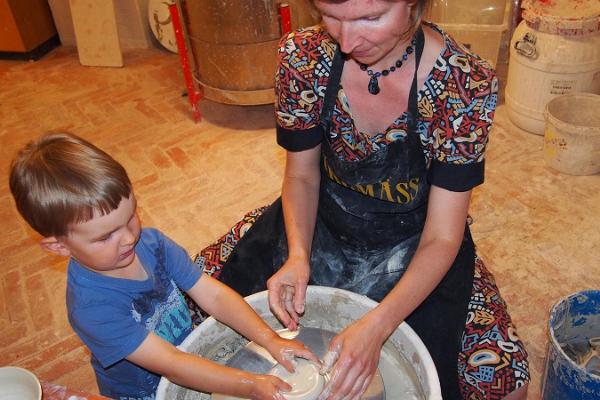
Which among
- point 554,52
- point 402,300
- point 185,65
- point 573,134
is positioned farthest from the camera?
point 185,65

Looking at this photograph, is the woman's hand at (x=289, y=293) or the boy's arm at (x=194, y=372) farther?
the woman's hand at (x=289, y=293)

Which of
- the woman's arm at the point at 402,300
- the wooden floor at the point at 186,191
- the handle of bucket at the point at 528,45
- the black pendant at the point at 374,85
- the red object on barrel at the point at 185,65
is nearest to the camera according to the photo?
the woman's arm at the point at 402,300

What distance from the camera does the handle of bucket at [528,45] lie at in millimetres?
3127

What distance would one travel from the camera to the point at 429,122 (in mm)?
1539

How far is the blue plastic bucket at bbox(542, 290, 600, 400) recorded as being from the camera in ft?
5.37

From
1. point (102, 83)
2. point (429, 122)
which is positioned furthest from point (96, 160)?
point (102, 83)

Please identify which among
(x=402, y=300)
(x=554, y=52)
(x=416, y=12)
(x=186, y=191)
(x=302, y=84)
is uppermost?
(x=416, y=12)

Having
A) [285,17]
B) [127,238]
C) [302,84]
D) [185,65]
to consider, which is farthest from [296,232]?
[185,65]

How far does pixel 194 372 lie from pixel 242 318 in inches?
8.0

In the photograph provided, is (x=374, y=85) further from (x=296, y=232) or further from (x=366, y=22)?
Answer: (x=296, y=232)

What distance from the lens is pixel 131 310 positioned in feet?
4.77

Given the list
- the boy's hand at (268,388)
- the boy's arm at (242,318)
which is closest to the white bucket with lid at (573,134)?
the boy's arm at (242,318)

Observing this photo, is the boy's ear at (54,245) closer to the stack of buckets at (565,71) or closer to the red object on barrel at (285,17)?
the red object on barrel at (285,17)

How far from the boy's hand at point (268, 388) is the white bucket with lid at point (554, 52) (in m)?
2.55
